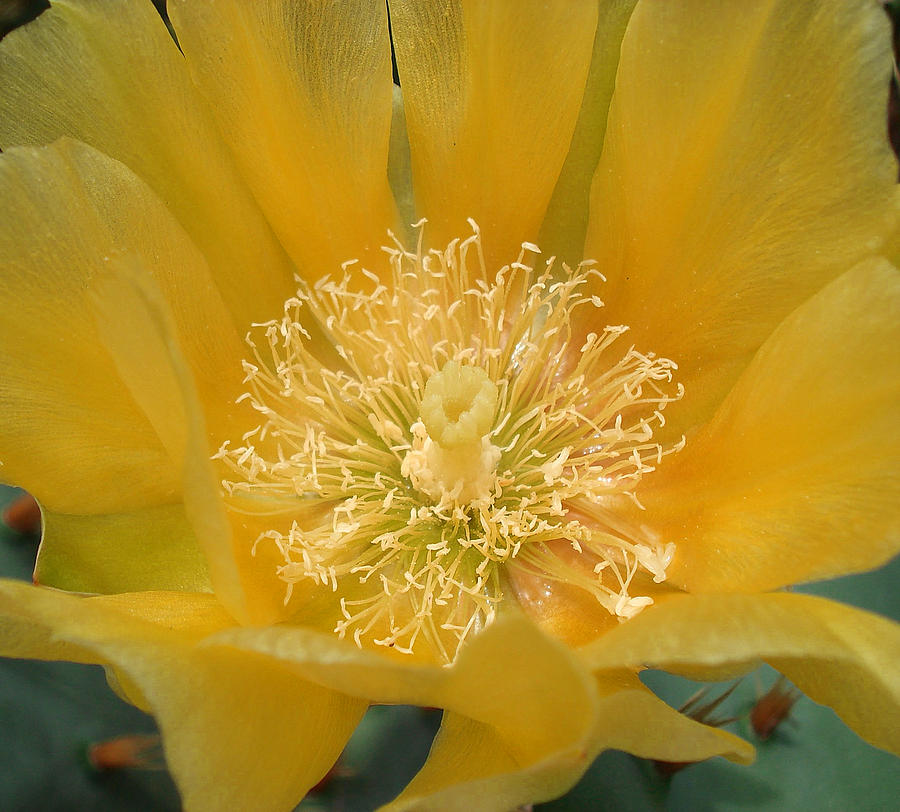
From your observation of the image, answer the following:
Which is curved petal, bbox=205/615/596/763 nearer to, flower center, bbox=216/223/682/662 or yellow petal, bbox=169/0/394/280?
flower center, bbox=216/223/682/662

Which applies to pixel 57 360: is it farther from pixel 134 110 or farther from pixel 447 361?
pixel 447 361

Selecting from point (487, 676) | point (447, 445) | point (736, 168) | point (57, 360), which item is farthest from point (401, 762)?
point (736, 168)

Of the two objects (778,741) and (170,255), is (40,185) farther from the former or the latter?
(778,741)

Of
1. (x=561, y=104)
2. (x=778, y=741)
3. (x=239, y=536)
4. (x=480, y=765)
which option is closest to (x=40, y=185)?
(x=239, y=536)

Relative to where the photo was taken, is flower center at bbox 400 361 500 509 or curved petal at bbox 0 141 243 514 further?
flower center at bbox 400 361 500 509

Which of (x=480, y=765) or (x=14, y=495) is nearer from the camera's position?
(x=480, y=765)

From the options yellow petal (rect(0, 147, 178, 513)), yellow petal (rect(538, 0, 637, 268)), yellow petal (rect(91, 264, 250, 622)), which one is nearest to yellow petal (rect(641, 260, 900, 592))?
yellow petal (rect(538, 0, 637, 268))

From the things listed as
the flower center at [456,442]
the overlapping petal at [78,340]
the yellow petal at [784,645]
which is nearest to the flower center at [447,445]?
the flower center at [456,442]
